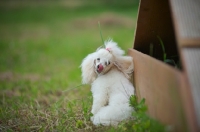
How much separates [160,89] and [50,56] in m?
6.15

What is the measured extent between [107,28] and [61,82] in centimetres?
760

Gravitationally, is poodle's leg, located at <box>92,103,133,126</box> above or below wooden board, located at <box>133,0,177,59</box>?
below

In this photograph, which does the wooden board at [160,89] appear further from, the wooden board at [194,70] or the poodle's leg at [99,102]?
the poodle's leg at [99,102]

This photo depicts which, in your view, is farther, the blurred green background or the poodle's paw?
the blurred green background

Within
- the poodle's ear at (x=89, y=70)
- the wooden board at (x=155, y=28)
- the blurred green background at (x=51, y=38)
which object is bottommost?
the poodle's ear at (x=89, y=70)

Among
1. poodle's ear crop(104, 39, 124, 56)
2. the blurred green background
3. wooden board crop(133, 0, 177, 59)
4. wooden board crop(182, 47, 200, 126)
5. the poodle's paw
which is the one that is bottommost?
the poodle's paw

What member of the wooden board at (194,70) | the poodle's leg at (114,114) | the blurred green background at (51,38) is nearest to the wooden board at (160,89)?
the wooden board at (194,70)

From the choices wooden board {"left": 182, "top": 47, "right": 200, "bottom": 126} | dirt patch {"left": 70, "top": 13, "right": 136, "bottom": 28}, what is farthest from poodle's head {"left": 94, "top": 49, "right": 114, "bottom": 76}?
dirt patch {"left": 70, "top": 13, "right": 136, "bottom": 28}

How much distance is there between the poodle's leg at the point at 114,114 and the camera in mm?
2908

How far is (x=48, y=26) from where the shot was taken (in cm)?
1412

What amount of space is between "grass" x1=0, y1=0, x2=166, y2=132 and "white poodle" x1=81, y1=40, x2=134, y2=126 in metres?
0.13

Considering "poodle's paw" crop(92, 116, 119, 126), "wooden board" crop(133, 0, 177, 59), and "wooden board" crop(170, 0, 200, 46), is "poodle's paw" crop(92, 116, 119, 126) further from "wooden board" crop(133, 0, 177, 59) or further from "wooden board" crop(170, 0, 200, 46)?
"wooden board" crop(170, 0, 200, 46)

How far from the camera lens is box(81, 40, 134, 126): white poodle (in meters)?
2.93

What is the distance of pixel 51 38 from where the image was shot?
11.3 m
